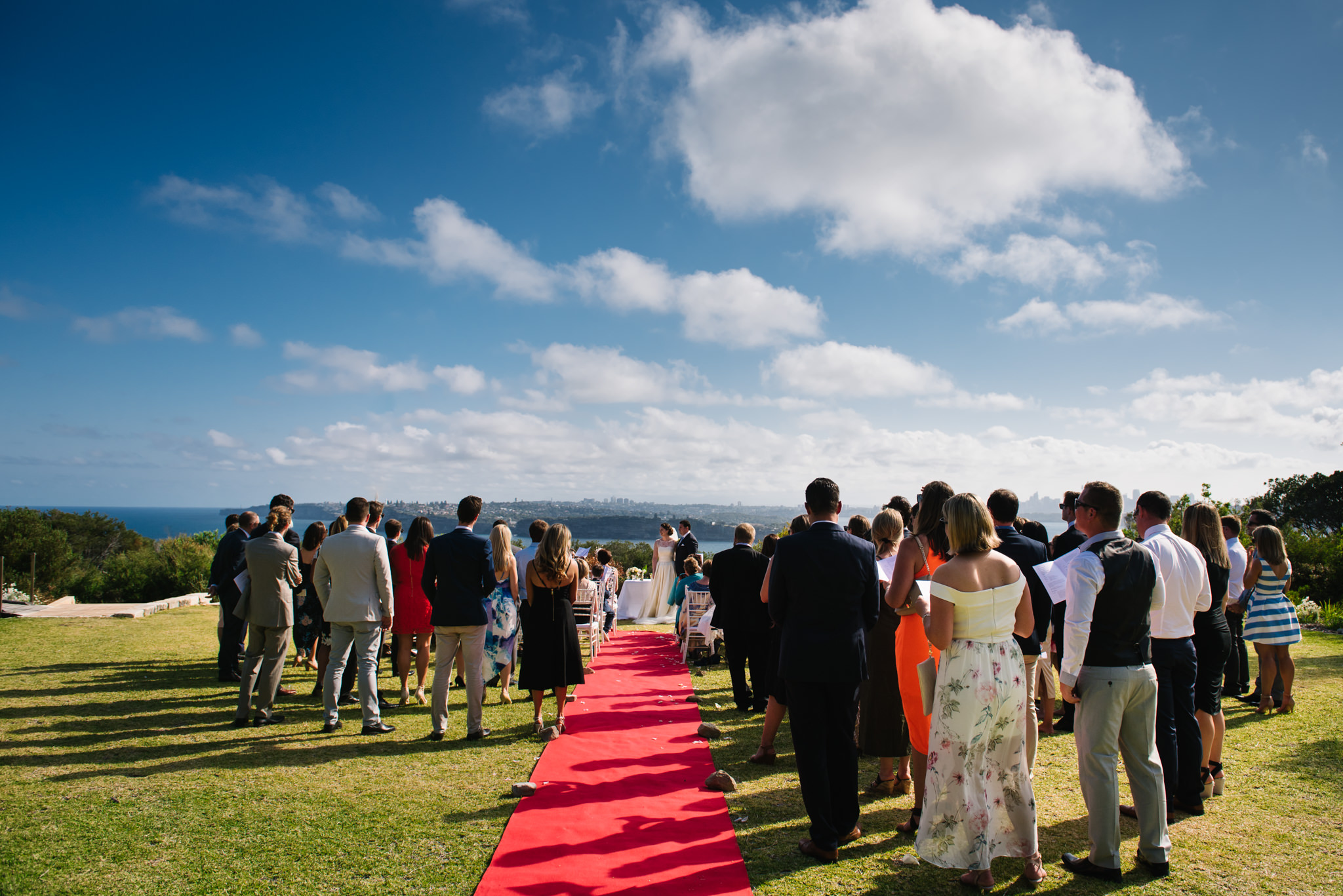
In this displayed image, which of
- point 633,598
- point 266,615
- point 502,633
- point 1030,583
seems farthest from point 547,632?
point 633,598

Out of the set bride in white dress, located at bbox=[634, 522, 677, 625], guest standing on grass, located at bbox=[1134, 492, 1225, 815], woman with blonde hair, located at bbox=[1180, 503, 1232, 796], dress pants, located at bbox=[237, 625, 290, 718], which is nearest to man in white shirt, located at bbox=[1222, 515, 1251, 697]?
woman with blonde hair, located at bbox=[1180, 503, 1232, 796]

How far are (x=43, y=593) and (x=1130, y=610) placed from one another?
106 feet

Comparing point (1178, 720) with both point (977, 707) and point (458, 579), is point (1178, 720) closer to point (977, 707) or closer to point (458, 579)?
point (977, 707)

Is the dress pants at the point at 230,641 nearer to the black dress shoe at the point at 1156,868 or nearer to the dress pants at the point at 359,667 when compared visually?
the dress pants at the point at 359,667

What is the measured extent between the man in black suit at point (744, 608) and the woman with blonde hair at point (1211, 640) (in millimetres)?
3606

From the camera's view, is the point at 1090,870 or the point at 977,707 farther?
the point at 1090,870

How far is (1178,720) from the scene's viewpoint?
13.9 ft

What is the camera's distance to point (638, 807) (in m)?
4.54

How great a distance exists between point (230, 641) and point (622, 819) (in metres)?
6.48

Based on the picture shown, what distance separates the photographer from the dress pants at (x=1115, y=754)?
11.4 ft

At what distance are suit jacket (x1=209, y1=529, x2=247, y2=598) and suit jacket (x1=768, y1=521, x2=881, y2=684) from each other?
6806 mm

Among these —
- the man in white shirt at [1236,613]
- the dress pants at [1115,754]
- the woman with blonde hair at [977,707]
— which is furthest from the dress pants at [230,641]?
the man in white shirt at [1236,613]

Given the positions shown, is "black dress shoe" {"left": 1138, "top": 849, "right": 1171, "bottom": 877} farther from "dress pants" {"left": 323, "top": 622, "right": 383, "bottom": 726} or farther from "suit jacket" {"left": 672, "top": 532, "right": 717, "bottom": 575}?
"suit jacket" {"left": 672, "top": 532, "right": 717, "bottom": 575}

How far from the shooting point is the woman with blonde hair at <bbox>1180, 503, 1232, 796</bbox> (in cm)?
457
